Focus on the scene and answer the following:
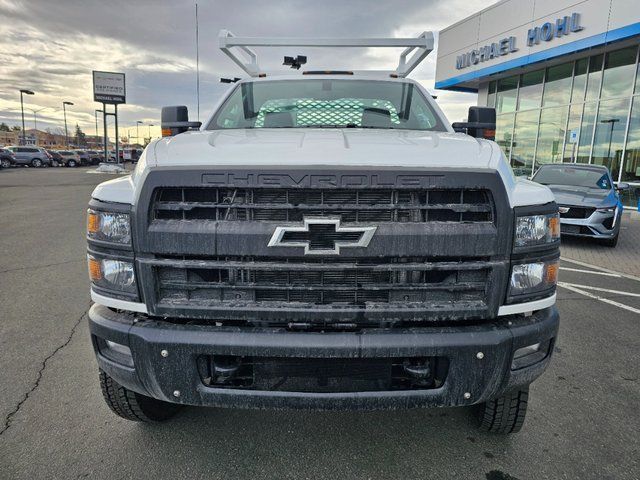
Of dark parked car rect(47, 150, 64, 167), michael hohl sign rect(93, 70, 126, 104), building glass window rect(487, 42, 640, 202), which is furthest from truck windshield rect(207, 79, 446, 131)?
dark parked car rect(47, 150, 64, 167)

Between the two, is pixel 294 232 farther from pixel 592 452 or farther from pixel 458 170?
pixel 592 452

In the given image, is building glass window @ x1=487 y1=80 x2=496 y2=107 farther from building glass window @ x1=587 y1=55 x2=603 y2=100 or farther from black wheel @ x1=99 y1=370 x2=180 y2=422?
black wheel @ x1=99 y1=370 x2=180 y2=422

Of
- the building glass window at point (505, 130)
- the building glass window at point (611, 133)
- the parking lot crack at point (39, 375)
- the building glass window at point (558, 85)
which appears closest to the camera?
the parking lot crack at point (39, 375)

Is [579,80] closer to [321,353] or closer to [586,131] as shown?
[586,131]

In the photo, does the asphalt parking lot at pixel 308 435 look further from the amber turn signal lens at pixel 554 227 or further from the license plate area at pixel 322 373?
the amber turn signal lens at pixel 554 227

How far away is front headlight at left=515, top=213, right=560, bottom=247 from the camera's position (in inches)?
80.4

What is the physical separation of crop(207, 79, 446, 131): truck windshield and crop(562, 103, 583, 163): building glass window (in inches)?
628

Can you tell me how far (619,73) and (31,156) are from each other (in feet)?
140

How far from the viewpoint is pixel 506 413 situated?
251 centimetres

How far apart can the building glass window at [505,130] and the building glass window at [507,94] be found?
1.02 ft

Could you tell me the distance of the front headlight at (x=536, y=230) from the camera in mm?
2041

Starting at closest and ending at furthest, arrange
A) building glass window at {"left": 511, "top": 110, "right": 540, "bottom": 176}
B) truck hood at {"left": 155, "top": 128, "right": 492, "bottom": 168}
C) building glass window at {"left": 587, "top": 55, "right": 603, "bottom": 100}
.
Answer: truck hood at {"left": 155, "top": 128, "right": 492, "bottom": 168}
building glass window at {"left": 587, "top": 55, "right": 603, "bottom": 100}
building glass window at {"left": 511, "top": 110, "right": 540, "bottom": 176}

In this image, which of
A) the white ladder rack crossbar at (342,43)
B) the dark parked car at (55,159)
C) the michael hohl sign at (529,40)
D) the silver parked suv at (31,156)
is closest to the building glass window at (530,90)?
the michael hohl sign at (529,40)

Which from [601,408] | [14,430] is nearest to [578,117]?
[601,408]
